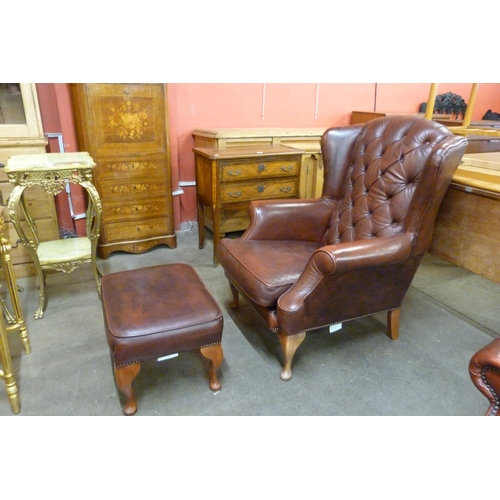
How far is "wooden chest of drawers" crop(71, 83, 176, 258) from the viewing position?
2.54 metres

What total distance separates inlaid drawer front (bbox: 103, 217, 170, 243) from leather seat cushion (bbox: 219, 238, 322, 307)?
1.10m

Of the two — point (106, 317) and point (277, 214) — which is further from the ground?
point (277, 214)

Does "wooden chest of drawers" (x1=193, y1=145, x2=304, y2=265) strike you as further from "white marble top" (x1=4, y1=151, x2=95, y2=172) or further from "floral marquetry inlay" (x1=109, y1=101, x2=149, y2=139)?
"white marble top" (x1=4, y1=151, x2=95, y2=172)

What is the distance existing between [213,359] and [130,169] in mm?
1703

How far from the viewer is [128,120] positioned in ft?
8.61

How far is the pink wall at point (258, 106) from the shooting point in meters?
3.23

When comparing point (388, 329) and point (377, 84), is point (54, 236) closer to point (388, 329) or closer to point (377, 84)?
point (388, 329)

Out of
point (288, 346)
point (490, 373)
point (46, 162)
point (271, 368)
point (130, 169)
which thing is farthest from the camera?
point (130, 169)

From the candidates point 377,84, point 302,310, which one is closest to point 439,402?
point 302,310

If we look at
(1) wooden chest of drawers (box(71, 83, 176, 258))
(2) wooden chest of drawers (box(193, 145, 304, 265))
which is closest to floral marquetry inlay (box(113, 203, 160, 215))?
(1) wooden chest of drawers (box(71, 83, 176, 258))

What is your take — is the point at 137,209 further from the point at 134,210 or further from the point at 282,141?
the point at 282,141

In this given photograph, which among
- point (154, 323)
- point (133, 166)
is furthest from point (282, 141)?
point (154, 323)

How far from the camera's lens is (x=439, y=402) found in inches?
62.8

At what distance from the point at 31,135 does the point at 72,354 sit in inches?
54.2
